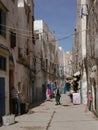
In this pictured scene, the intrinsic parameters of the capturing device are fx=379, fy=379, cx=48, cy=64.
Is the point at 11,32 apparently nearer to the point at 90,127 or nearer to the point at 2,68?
the point at 2,68

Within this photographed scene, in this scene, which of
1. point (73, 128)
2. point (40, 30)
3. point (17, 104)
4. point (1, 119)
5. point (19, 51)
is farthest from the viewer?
point (40, 30)

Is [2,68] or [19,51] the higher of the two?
[19,51]

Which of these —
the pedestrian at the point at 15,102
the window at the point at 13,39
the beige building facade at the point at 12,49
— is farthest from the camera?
the window at the point at 13,39

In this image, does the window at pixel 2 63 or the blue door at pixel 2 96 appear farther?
the window at pixel 2 63

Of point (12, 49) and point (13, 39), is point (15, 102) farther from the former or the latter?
point (13, 39)

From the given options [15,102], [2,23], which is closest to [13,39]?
[2,23]

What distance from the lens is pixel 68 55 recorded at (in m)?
97.2

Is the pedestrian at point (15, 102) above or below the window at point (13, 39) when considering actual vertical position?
below

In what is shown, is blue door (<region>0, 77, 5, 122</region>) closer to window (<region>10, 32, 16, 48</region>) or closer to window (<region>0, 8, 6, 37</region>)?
window (<region>0, 8, 6, 37</region>)

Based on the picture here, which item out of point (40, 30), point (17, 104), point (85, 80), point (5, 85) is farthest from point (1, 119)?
point (40, 30)

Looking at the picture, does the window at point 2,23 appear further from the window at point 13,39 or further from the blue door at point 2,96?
the window at point 13,39

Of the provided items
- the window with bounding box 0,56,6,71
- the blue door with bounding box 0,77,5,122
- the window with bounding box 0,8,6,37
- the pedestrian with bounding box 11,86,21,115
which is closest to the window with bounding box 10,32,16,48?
the window with bounding box 0,8,6,37

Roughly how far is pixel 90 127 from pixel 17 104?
7.65 meters

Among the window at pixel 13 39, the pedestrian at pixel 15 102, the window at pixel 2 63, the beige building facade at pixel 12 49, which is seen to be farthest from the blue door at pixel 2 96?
the window at pixel 13 39
